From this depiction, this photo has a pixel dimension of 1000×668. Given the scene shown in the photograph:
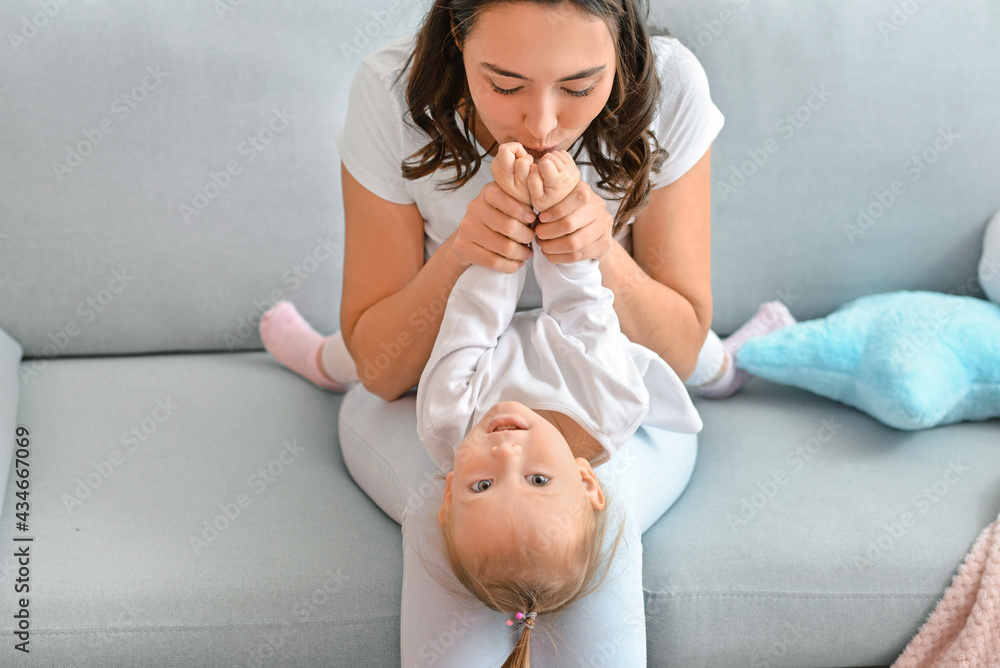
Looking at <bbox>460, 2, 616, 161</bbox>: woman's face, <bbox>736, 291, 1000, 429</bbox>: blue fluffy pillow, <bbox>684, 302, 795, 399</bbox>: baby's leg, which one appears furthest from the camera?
<bbox>684, 302, 795, 399</bbox>: baby's leg

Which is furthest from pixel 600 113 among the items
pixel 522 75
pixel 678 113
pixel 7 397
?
pixel 7 397

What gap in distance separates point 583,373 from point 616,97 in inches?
16.1

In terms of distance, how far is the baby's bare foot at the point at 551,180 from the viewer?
102 cm

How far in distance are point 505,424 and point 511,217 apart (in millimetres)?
298

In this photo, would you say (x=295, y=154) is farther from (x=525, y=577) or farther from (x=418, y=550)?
(x=525, y=577)

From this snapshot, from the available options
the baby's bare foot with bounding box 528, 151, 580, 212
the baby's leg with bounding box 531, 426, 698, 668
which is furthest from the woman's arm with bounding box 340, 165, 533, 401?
the baby's leg with bounding box 531, 426, 698, 668

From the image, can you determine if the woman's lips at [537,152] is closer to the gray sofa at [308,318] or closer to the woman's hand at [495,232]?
the woman's hand at [495,232]

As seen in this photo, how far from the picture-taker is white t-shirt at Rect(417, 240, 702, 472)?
3.82ft

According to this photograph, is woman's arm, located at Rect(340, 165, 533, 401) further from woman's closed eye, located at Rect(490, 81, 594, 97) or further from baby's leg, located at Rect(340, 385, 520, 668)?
woman's closed eye, located at Rect(490, 81, 594, 97)

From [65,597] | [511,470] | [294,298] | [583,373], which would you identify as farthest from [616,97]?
[65,597]

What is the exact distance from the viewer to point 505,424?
114cm

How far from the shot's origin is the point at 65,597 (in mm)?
1152

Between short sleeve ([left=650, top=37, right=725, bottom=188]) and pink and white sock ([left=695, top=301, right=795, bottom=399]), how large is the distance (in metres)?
0.49

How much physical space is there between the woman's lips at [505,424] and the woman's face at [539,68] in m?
0.38
